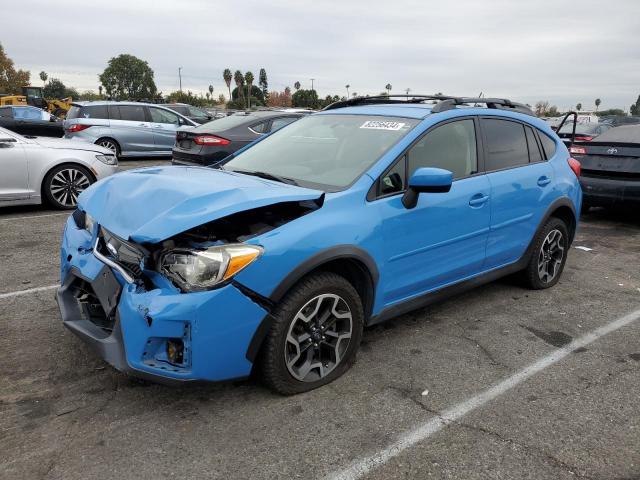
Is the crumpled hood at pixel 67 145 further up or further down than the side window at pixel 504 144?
further down

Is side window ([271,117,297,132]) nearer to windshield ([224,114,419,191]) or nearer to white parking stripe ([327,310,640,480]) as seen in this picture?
windshield ([224,114,419,191])

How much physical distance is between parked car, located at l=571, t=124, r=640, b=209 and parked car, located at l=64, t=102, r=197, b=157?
9921mm

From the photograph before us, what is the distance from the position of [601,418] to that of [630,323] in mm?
1643

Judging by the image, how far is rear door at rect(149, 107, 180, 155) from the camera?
1366cm

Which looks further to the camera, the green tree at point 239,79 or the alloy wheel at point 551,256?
the green tree at point 239,79

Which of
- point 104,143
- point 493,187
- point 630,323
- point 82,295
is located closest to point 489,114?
point 493,187

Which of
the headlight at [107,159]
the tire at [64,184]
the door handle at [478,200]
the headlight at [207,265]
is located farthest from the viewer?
the headlight at [107,159]

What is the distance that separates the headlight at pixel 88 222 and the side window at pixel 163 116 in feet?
36.4

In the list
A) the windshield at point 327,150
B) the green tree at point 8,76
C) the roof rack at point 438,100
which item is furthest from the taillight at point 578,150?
the green tree at point 8,76

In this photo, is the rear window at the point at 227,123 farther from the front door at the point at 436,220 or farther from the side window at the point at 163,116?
the front door at the point at 436,220

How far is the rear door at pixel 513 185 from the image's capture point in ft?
13.3

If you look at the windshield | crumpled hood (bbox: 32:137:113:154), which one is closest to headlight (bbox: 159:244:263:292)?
the windshield

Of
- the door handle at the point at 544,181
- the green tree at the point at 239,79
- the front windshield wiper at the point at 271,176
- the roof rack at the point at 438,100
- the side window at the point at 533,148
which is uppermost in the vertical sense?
the green tree at the point at 239,79

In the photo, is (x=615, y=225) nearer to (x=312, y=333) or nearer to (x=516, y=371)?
(x=516, y=371)
